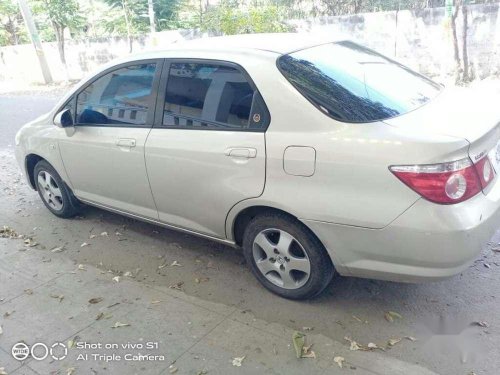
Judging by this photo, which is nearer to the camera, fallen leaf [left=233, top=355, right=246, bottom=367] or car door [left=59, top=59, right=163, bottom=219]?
fallen leaf [left=233, top=355, right=246, bottom=367]

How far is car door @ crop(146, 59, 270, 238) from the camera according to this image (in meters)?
2.86

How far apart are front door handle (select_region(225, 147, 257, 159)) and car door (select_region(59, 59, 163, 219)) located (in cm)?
82

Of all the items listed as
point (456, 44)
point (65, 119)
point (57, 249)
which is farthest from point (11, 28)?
point (57, 249)

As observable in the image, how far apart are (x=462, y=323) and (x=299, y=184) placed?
52.3 inches

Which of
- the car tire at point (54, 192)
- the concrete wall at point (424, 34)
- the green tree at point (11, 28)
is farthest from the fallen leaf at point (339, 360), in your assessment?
the green tree at point (11, 28)

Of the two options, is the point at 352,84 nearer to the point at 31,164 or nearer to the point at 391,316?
the point at 391,316

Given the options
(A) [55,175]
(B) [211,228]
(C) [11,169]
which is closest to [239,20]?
(C) [11,169]

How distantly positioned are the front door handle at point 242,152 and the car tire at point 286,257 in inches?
16.2

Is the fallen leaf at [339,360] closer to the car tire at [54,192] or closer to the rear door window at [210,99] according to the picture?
the rear door window at [210,99]

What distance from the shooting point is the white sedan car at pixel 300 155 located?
7.75 feet

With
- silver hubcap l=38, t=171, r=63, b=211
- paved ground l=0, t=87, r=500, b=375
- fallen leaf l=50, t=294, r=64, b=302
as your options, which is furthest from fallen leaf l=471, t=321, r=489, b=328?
silver hubcap l=38, t=171, r=63, b=211

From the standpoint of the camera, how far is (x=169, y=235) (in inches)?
164

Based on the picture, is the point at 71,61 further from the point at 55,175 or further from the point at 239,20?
the point at 55,175

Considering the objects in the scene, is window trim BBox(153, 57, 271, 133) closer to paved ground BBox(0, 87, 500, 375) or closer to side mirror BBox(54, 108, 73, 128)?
side mirror BBox(54, 108, 73, 128)
